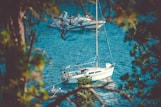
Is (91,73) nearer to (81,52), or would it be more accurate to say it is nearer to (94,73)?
(94,73)

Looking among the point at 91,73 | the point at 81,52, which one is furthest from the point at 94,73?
the point at 81,52

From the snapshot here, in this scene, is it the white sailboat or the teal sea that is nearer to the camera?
the white sailboat

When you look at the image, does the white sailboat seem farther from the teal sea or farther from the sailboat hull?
the teal sea

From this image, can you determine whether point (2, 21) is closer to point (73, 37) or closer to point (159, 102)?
point (159, 102)

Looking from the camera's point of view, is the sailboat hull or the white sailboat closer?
the white sailboat

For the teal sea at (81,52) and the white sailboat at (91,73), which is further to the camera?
the teal sea at (81,52)

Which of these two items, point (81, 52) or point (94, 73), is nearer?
point (94, 73)

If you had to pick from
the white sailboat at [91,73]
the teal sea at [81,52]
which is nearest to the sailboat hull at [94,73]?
the white sailboat at [91,73]

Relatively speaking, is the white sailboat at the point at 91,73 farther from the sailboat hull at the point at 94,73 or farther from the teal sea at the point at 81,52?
the teal sea at the point at 81,52

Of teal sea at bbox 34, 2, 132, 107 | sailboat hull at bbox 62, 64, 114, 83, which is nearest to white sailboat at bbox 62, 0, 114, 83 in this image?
sailboat hull at bbox 62, 64, 114, 83

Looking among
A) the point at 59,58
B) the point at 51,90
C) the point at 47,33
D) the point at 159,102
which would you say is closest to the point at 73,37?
the point at 47,33

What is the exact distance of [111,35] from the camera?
64250mm

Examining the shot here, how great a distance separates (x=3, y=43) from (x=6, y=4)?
3.44 feet

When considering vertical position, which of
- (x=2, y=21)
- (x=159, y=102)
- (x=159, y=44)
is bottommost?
(x=159, y=102)
